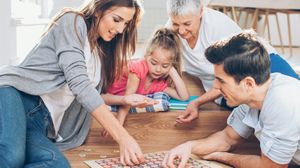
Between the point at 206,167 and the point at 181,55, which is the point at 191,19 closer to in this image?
the point at 181,55

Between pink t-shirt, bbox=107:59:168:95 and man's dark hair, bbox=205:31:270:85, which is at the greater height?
man's dark hair, bbox=205:31:270:85

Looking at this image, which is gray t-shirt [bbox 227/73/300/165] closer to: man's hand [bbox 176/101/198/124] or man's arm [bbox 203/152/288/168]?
man's arm [bbox 203/152/288/168]

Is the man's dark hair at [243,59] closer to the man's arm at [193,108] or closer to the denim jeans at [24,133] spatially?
the man's arm at [193,108]

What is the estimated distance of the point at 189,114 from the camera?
5.99 feet


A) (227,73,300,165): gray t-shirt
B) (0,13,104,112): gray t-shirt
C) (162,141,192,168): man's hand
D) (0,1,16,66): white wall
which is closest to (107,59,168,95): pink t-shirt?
(0,13,104,112): gray t-shirt

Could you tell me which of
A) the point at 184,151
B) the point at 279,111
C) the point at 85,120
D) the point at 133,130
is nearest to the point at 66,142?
the point at 85,120

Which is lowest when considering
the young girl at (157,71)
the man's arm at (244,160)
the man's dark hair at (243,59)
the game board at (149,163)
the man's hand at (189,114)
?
the game board at (149,163)

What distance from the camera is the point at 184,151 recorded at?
58.4 inches

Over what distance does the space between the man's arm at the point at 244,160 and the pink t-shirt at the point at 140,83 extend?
0.49 metres

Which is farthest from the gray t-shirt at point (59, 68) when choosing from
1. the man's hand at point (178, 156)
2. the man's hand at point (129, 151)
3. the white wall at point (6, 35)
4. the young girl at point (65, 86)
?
the white wall at point (6, 35)

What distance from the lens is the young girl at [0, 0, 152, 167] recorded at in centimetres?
134

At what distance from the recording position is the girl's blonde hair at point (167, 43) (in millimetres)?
1891

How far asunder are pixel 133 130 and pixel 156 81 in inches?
10.7

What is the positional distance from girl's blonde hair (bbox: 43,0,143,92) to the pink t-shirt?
79 millimetres
